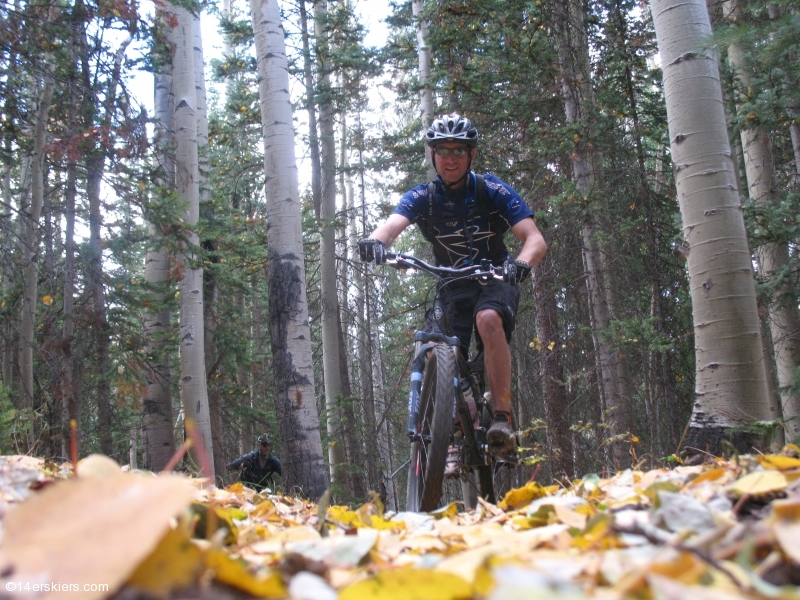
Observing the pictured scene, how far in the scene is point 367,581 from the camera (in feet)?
3.30

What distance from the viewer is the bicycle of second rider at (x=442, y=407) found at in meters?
3.65

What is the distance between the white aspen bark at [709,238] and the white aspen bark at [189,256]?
19.7 ft

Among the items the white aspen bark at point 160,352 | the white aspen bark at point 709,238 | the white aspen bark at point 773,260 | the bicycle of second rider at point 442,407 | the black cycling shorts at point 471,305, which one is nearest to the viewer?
the white aspen bark at point 709,238

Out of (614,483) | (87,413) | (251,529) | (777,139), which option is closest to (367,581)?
(251,529)

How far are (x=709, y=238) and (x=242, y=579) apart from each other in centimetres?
342

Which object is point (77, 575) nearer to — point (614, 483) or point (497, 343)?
point (614, 483)

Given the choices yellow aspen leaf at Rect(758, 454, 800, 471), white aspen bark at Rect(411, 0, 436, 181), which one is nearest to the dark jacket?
white aspen bark at Rect(411, 0, 436, 181)

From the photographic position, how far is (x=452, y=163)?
14.9ft

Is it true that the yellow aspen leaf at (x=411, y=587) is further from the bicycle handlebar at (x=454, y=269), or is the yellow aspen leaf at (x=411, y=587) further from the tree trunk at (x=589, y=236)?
the tree trunk at (x=589, y=236)

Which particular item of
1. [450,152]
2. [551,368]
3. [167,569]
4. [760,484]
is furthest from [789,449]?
[551,368]

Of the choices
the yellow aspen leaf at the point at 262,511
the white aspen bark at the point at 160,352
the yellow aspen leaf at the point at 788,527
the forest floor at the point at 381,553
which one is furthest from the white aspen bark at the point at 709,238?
the white aspen bark at the point at 160,352

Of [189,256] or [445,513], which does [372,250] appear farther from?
[189,256]

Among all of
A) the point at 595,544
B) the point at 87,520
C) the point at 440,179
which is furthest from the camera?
the point at 440,179

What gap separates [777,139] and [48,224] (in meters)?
12.2
